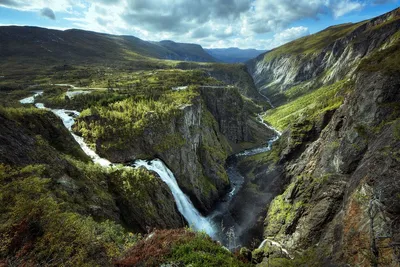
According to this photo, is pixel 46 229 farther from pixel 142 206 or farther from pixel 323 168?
pixel 323 168

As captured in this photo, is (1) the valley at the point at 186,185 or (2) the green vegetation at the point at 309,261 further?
(2) the green vegetation at the point at 309,261

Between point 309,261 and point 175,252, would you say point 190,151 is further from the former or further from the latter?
point 175,252

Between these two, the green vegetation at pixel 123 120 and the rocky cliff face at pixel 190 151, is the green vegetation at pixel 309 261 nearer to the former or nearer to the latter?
the rocky cliff face at pixel 190 151

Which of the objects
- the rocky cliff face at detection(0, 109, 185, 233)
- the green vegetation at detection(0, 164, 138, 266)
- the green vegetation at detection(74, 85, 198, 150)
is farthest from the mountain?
the green vegetation at detection(74, 85, 198, 150)

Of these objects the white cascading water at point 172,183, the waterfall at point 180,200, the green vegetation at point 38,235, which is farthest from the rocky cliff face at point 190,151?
the green vegetation at point 38,235

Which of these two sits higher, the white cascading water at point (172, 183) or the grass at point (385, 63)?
the grass at point (385, 63)

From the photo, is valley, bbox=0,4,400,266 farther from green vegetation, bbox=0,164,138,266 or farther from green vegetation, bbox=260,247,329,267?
green vegetation, bbox=260,247,329,267

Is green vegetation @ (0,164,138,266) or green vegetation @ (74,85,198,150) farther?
green vegetation @ (74,85,198,150)

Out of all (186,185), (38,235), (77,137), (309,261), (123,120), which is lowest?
(186,185)

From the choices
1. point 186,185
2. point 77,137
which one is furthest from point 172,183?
point 77,137
